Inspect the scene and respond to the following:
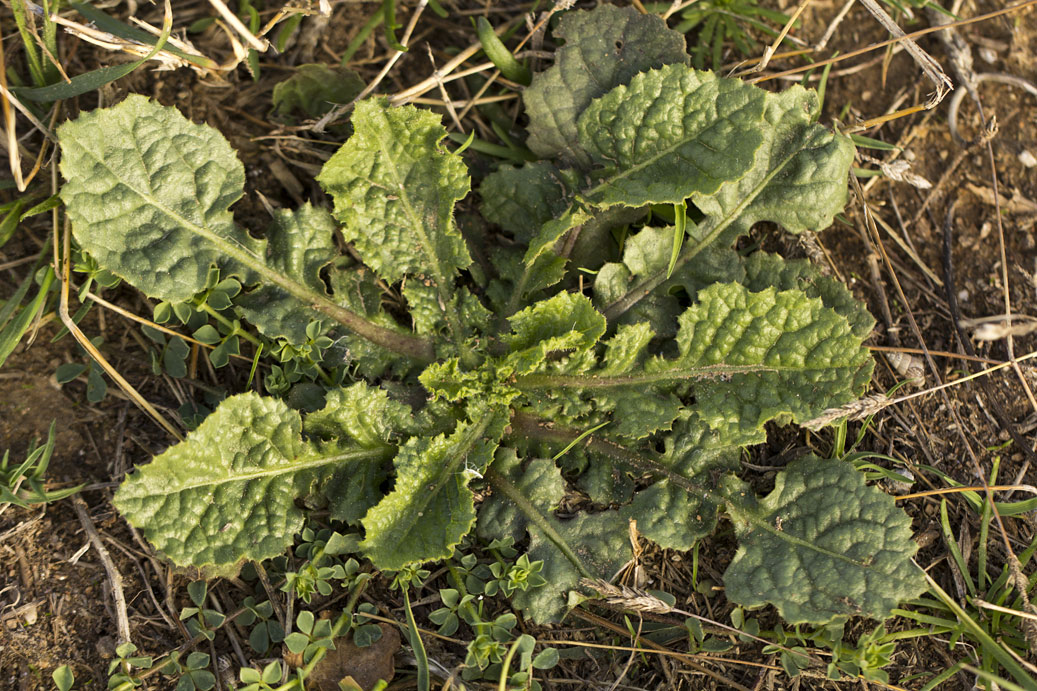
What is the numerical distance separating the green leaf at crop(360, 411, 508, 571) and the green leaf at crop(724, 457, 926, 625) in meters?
1.03

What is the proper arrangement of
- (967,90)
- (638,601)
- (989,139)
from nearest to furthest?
1. (638,601)
2. (989,139)
3. (967,90)

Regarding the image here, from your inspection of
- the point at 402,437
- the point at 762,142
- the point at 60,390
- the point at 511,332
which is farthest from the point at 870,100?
the point at 60,390

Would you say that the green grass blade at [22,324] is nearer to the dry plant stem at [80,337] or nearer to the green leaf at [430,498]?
the dry plant stem at [80,337]

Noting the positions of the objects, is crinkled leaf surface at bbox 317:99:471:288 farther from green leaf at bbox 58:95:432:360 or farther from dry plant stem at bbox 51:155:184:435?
dry plant stem at bbox 51:155:184:435

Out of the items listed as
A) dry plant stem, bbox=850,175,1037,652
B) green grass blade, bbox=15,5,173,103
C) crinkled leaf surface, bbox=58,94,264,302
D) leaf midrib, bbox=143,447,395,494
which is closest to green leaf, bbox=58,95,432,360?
crinkled leaf surface, bbox=58,94,264,302

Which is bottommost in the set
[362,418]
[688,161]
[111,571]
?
[111,571]

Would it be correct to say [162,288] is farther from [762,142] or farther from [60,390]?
[762,142]

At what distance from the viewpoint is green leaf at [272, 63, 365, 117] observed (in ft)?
11.3

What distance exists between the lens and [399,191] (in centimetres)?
319

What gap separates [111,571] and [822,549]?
2721 mm

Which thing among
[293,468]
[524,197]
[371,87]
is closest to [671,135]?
[524,197]

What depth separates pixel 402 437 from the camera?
3.10 metres

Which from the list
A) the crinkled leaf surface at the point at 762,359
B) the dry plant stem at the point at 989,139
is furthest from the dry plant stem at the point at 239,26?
the dry plant stem at the point at 989,139

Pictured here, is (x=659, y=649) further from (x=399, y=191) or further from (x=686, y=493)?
(x=399, y=191)
